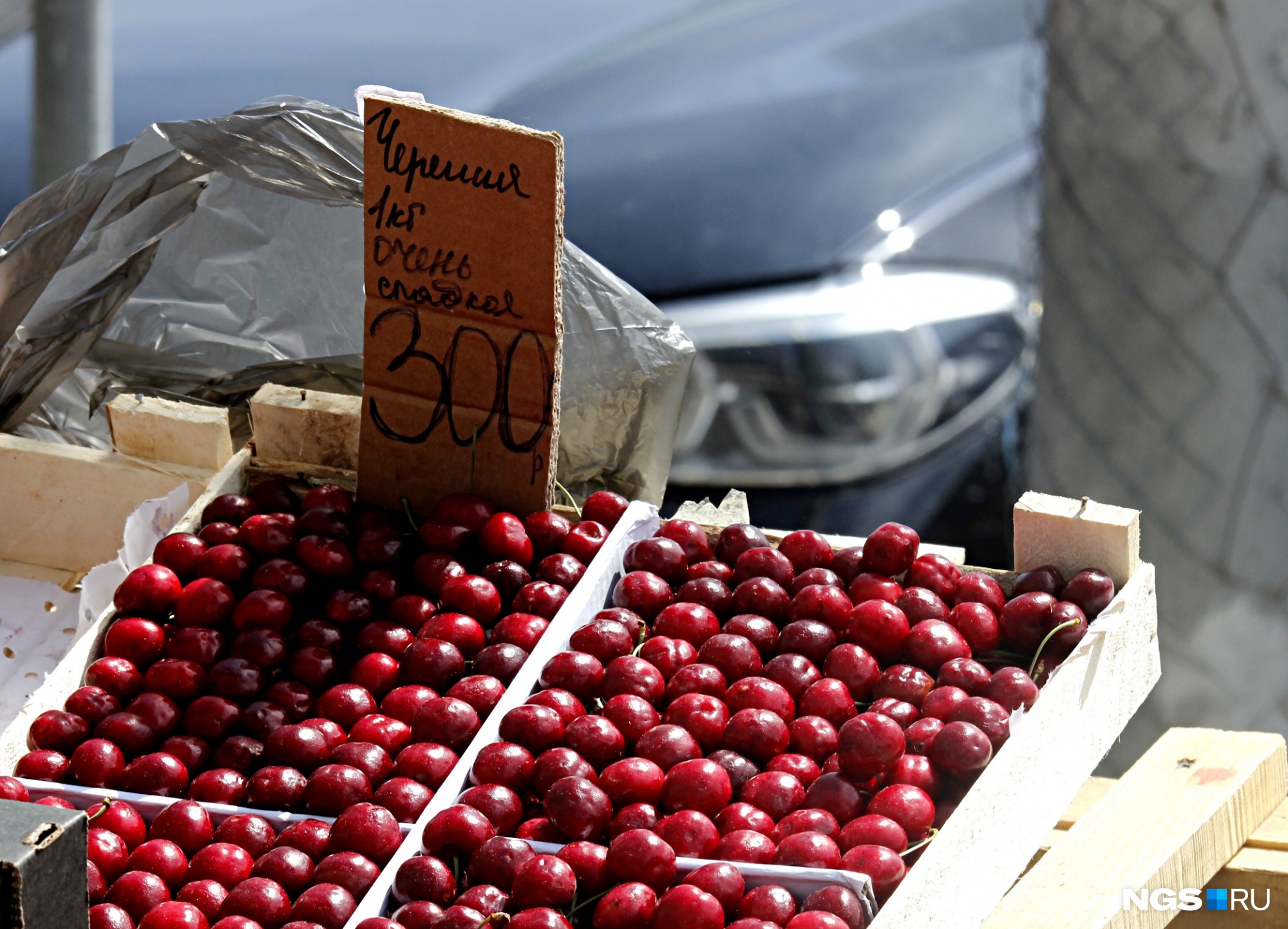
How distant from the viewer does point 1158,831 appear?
65.9 inches

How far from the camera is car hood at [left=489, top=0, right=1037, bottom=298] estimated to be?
329 centimetres

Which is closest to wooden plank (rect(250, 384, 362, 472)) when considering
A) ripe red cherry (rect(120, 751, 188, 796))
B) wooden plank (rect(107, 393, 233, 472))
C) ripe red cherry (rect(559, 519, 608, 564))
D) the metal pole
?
wooden plank (rect(107, 393, 233, 472))

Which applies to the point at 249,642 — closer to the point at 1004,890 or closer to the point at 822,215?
the point at 1004,890

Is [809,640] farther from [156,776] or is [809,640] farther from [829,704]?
[156,776]

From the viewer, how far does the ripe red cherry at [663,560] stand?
1652mm

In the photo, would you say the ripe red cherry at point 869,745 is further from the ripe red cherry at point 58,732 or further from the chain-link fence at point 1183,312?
the chain-link fence at point 1183,312

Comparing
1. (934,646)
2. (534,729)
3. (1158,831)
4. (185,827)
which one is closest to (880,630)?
(934,646)

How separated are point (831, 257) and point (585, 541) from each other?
5.79 feet

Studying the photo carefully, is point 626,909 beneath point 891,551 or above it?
beneath

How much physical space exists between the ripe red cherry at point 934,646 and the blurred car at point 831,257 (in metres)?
1.79

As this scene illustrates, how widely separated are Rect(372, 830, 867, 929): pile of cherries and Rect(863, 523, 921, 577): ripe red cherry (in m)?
0.53

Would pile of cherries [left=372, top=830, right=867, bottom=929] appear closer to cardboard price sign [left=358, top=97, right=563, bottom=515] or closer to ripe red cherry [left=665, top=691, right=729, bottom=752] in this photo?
ripe red cherry [left=665, top=691, right=729, bottom=752]

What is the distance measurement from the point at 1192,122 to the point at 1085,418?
54cm

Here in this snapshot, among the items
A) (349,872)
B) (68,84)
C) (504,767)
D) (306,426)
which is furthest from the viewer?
(68,84)
